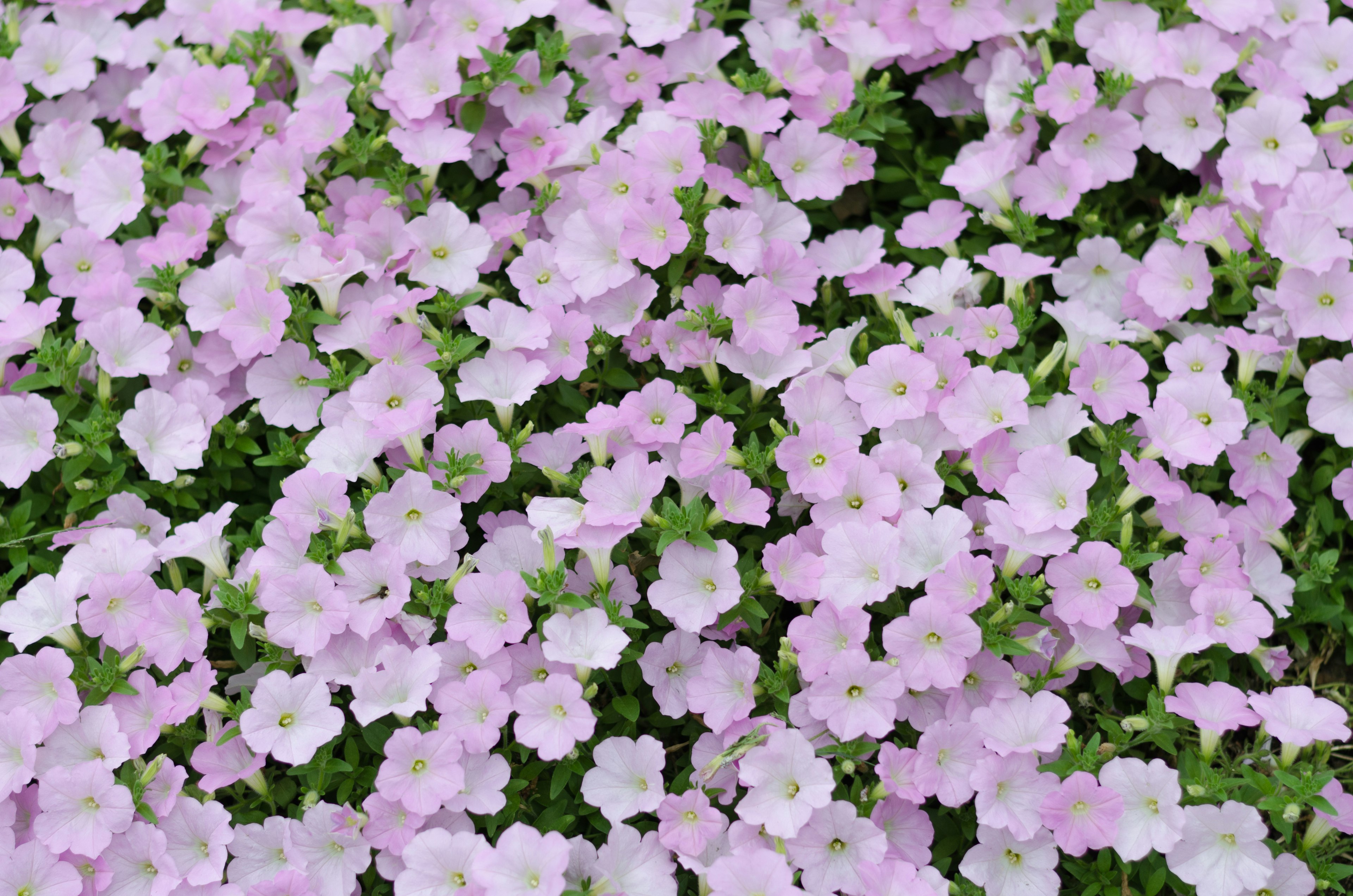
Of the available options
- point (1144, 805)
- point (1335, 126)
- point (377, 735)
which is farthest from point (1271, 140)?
point (377, 735)

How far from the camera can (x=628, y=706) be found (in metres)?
3.09

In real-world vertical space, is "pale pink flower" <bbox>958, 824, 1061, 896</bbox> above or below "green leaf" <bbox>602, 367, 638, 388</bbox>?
below

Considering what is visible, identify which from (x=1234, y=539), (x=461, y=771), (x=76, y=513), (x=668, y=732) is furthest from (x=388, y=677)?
(x=1234, y=539)

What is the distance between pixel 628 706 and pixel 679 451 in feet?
2.43

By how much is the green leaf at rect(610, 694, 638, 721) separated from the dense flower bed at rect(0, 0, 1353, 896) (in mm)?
108

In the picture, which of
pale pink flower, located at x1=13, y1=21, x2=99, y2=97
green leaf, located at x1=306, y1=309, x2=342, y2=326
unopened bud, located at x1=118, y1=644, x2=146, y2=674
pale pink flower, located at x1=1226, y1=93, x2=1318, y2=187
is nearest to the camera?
unopened bud, located at x1=118, y1=644, x2=146, y2=674

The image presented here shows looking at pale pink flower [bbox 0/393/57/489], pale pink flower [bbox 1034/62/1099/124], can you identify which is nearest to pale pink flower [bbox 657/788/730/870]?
pale pink flower [bbox 0/393/57/489]

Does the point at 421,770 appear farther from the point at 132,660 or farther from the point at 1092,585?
the point at 1092,585

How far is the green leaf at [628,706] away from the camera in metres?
3.07

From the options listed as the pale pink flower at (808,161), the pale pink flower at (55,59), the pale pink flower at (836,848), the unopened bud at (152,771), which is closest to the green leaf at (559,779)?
the pale pink flower at (836,848)

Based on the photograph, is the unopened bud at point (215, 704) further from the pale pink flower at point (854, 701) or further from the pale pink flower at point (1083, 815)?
the pale pink flower at point (1083, 815)

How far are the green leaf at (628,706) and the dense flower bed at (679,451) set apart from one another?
11 centimetres

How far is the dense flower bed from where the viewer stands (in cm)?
291

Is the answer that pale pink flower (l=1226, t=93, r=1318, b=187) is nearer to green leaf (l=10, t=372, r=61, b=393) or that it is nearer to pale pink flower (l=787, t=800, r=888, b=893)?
pale pink flower (l=787, t=800, r=888, b=893)
